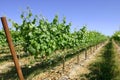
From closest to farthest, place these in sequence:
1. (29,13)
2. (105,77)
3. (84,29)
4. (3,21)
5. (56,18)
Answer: (3,21) → (105,77) → (29,13) → (56,18) → (84,29)

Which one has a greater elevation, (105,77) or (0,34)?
(0,34)

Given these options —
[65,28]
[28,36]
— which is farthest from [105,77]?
[65,28]

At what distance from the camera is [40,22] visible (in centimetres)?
1277

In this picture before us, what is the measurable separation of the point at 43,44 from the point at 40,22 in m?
1.51

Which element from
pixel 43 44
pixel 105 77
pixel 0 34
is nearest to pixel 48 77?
pixel 43 44

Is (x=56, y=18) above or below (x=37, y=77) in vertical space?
above

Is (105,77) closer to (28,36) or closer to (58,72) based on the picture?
(58,72)

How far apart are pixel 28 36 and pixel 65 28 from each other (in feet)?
16.0

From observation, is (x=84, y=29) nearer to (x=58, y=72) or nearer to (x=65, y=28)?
(x=65, y=28)

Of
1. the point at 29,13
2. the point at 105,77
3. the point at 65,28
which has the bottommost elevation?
the point at 105,77

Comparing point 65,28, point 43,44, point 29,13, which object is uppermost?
point 29,13

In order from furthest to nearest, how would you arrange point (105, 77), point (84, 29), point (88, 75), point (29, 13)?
1. point (84, 29)
2. point (29, 13)
3. point (88, 75)
4. point (105, 77)

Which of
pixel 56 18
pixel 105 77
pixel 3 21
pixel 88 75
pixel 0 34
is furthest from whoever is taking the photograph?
pixel 0 34

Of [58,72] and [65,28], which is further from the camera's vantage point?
[65,28]
